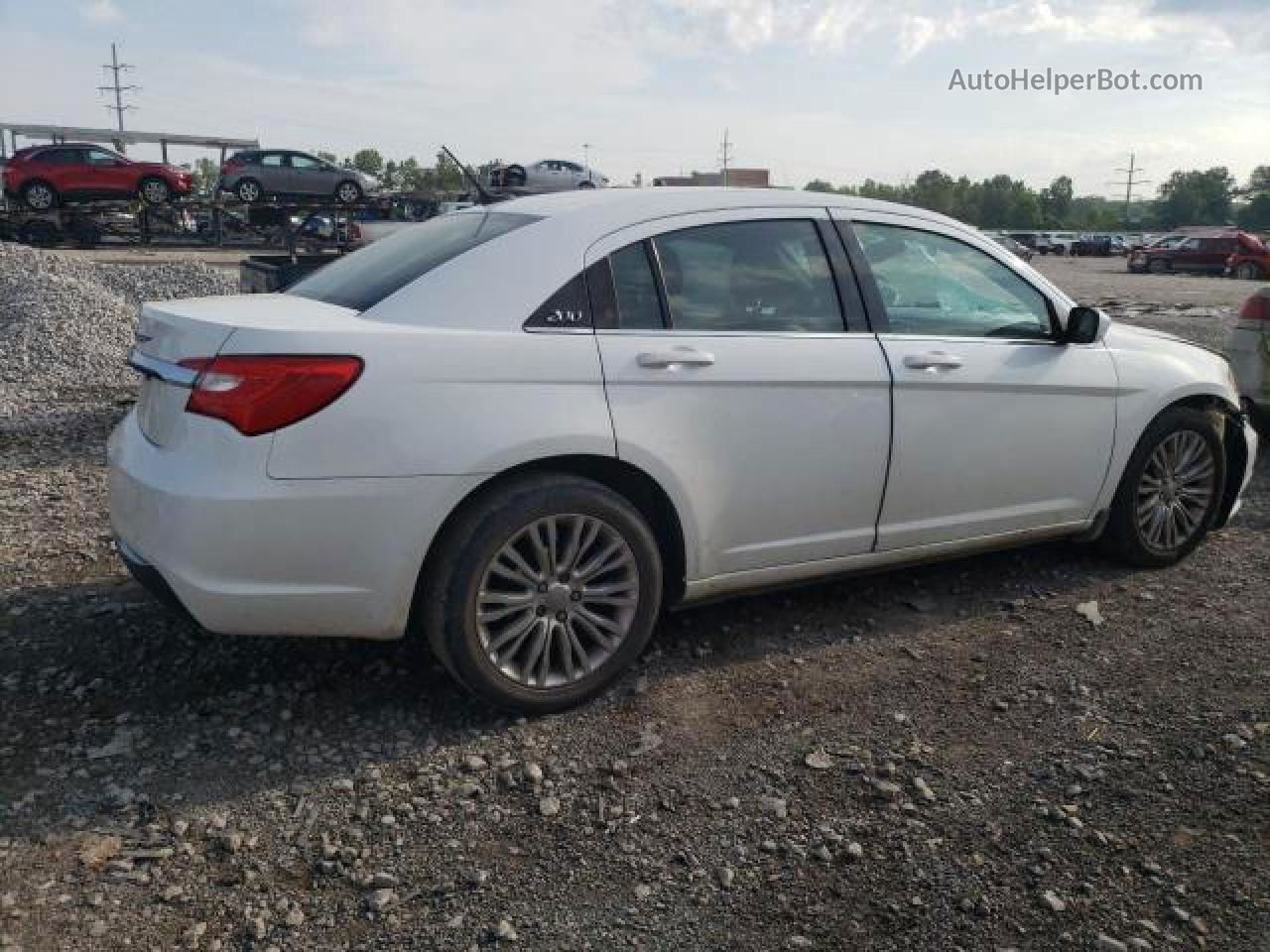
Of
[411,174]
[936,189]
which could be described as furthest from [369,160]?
[936,189]

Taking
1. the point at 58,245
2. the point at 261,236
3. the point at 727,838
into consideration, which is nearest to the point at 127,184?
the point at 58,245

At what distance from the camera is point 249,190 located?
92.4 ft

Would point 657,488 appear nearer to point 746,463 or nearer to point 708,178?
point 746,463

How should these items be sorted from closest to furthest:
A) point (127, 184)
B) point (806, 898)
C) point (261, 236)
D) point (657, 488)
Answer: point (806, 898)
point (657, 488)
point (127, 184)
point (261, 236)

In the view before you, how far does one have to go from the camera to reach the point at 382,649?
3930 mm

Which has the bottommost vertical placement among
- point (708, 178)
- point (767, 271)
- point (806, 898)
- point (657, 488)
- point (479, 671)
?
point (806, 898)

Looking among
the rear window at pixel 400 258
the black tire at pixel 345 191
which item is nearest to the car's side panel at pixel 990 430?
the rear window at pixel 400 258

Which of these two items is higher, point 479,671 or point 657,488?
point 657,488

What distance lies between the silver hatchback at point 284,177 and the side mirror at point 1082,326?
86.4ft

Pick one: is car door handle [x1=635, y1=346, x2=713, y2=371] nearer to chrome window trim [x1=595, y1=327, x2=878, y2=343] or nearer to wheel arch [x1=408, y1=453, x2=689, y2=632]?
chrome window trim [x1=595, y1=327, x2=878, y2=343]

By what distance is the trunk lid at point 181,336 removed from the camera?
3.12 m

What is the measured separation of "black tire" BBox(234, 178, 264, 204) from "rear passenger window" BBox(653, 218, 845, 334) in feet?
89.3

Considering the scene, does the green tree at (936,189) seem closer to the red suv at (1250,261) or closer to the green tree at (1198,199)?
the green tree at (1198,199)

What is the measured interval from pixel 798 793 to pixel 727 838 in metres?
0.32
